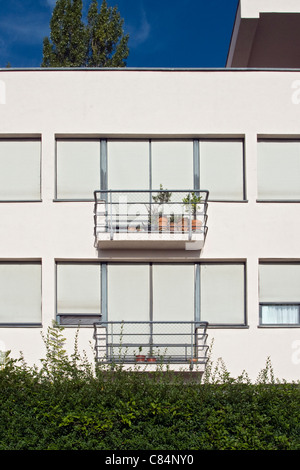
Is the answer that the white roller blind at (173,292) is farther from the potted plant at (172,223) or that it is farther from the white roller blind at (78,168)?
the white roller blind at (78,168)

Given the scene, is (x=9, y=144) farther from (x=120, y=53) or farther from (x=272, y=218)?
(x=120, y=53)

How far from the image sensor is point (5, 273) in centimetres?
1461

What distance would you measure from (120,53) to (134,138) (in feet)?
41.7

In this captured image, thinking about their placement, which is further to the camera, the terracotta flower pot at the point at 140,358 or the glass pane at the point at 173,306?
the glass pane at the point at 173,306

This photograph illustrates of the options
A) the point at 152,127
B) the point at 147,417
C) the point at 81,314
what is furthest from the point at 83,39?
the point at 147,417

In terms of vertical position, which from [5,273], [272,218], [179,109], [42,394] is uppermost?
[179,109]

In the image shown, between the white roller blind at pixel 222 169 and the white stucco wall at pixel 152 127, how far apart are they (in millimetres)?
283

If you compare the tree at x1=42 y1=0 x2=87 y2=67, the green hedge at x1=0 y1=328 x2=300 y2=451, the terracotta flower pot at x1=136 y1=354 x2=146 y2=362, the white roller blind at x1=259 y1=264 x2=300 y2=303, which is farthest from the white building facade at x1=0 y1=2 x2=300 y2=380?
the tree at x1=42 y1=0 x2=87 y2=67

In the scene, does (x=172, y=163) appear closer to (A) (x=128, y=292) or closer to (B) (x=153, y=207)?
(B) (x=153, y=207)

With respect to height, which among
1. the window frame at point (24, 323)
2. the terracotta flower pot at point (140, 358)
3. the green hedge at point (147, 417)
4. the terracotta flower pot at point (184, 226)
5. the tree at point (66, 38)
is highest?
the tree at point (66, 38)

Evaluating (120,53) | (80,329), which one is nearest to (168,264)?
(80,329)

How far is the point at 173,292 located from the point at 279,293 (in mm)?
2333

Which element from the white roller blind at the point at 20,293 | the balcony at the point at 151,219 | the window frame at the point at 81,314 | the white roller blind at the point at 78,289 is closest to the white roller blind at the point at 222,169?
the balcony at the point at 151,219

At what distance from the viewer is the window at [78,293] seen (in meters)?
14.5
